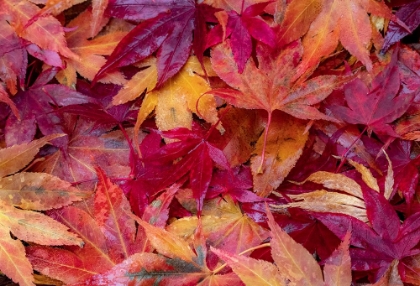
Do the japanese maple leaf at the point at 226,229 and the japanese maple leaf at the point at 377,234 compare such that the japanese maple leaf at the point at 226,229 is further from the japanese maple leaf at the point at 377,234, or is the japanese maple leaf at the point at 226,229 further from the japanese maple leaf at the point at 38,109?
the japanese maple leaf at the point at 38,109

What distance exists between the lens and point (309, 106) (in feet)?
2.22

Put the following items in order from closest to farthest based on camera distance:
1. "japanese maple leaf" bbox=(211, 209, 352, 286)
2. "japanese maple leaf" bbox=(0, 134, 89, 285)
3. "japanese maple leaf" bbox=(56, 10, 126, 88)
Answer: "japanese maple leaf" bbox=(211, 209, 352, 286) → "japanese maple leaf" bbox=(0, 134, 89, 285) → "japanese maple leaf" bbox=(56, 10, 126, 88)

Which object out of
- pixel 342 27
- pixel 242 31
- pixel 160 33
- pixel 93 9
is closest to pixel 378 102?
pixel 342 27

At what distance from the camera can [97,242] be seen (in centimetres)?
69

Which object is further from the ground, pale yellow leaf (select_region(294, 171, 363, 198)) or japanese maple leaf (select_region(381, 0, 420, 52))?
japanese maple leaf (select_region(381, 0, 420, 52))

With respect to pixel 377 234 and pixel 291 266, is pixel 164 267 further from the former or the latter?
pixel 377 234

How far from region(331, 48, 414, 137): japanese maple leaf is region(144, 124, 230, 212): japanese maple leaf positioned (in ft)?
0.74

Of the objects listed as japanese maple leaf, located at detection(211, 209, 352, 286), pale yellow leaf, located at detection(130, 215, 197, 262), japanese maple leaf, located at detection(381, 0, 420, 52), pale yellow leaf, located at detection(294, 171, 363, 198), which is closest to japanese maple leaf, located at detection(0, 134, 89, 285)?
pale yellow leaf, located at detection(130, 215, 197, 262)

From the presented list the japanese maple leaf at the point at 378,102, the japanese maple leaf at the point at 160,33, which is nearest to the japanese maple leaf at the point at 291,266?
the japanese maple leaf at the point at 378,102

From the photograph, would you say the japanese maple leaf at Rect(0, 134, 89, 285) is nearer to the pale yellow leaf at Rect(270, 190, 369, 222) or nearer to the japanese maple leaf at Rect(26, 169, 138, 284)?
the japanese maple leaf at Rect(26, 169, 138, 284)

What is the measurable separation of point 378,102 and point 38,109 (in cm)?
59

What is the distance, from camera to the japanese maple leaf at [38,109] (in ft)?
2.50

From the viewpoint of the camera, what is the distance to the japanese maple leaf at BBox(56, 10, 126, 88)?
0.77 metres

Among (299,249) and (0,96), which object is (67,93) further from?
(299,249)
